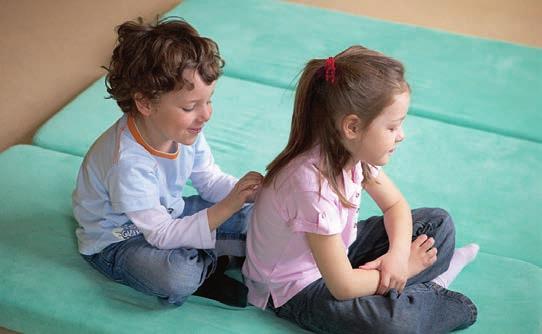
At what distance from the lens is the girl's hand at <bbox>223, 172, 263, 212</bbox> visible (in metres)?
1.77

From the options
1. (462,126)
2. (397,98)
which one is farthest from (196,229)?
(462,126)

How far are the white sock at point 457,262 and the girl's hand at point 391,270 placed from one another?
0.52 feet

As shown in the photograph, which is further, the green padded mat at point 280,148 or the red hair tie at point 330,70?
the green padded mat at point 280,148

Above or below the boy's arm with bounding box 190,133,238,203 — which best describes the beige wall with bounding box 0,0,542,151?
below

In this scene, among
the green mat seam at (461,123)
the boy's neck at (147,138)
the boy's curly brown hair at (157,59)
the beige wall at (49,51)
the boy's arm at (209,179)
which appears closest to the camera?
the boy's curly brown hair at (157,59)

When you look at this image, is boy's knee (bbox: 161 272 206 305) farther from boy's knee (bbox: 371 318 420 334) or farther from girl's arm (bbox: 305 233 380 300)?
boy's knee (bbox: 371 318 420 334)

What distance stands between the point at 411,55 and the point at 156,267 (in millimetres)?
1487

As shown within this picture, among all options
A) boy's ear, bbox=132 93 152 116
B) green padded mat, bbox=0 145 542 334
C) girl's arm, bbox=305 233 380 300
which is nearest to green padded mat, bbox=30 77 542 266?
green padded mat, bbox=0 145 542 334

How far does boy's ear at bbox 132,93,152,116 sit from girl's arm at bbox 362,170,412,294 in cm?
52

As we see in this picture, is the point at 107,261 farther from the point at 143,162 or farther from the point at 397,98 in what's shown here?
the point at 397,98

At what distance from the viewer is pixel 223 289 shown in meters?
1.88

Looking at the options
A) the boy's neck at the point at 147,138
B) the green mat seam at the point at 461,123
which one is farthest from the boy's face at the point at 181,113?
the green mat seam at the point at 461,123

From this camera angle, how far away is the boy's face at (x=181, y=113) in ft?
5.72

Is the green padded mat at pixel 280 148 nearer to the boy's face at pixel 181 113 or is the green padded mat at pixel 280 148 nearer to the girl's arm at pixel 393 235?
the girl's arm at pixel 393 235
